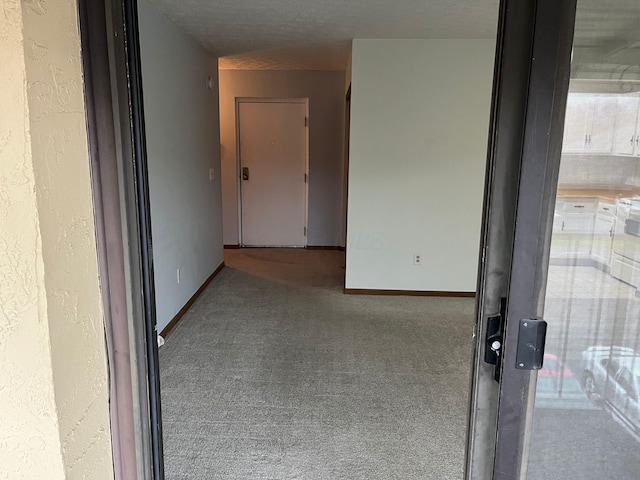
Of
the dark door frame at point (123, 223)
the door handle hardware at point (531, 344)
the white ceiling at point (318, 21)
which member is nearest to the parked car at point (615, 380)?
the door handle hardware at point (531, 344)

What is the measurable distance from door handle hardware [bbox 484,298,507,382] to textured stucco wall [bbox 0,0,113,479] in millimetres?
805

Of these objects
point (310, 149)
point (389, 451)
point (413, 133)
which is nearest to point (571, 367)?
point (389, 451)

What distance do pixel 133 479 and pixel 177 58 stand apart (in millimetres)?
3098

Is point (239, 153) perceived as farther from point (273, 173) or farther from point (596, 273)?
point (596, 273)

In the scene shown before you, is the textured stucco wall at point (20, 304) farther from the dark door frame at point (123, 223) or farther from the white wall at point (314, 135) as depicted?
the white wall at point (314, 135)

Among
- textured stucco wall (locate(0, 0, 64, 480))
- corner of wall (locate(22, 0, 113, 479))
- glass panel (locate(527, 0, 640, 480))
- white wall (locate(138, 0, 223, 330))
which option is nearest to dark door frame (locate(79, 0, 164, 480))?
corner of wall (locate(22, 0, 113, 479))

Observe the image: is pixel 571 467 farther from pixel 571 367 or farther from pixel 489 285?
pixel 489 285

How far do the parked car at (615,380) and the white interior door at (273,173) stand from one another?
5147 millimetres

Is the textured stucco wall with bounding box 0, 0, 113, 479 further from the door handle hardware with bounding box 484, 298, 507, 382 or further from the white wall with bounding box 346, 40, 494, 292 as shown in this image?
the white wall with bounding box 346, 40, 494, 292

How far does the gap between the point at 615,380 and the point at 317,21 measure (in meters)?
3.03

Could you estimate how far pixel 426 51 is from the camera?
3.71m

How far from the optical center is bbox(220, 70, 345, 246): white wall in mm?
5520

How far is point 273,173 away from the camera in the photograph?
5.90m

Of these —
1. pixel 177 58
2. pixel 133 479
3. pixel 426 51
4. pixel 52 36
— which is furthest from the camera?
pixel 426 51
